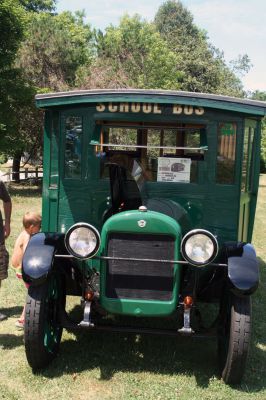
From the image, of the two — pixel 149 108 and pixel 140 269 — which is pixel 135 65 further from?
pixel 140 269

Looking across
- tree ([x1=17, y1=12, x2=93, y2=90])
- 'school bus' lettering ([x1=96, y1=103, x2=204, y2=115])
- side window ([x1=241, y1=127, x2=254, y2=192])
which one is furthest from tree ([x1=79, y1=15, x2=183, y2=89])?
'school bus' lettering ([x1=96, y1=103, x2=204, y2=115])

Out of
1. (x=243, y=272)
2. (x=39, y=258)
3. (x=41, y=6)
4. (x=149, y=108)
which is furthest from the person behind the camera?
(x=41, y=6)

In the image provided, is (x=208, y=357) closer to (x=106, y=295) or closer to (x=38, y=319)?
(x=106, y=295)

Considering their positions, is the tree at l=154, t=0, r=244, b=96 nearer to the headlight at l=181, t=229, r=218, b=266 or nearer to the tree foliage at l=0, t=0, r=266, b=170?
the tree foliage at l=0, t=0, r=266, b=170

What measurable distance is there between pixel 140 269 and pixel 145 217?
437 mm

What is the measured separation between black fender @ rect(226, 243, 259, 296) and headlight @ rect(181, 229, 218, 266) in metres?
0.27

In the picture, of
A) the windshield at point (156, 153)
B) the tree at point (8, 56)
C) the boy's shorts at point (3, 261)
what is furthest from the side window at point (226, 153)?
the tree at point (8, 56)

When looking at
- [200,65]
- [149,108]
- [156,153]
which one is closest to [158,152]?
[156,153]

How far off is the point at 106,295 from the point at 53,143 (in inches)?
65.6

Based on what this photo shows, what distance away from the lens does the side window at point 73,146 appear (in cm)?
461

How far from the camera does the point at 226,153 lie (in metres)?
4.48

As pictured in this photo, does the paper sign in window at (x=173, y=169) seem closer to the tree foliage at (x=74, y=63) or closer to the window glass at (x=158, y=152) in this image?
the window glass at (x=158, y=152)

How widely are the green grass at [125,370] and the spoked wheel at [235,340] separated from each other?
145mm

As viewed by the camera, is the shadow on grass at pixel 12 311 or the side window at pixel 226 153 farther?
the shadow on grass at pixel 12 311
